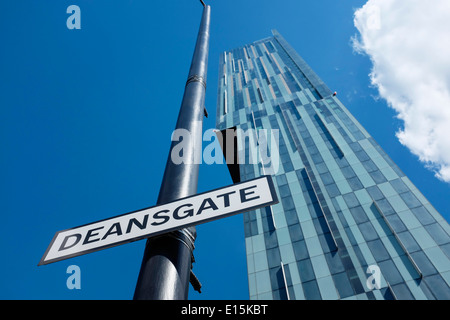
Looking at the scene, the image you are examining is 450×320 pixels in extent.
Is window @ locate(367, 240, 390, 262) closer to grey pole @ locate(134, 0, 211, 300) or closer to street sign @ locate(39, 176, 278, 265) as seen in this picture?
grey pole @ locate(134, 0, 211, 300)

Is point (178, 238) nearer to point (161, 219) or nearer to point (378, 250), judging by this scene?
point (161, 219)

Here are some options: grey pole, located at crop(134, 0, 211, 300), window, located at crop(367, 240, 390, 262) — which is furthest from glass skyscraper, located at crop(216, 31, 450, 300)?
grey pole, located at crop(134, 0, 211, 300)

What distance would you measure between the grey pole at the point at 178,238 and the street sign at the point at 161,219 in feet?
0.39

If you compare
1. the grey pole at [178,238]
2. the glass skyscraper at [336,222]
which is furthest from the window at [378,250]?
the grey pole at [178,238]

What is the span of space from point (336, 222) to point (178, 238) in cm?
3233

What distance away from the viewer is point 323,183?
37.2 m

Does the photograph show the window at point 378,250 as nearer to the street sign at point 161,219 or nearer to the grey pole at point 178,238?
the grey pole at point 178,238

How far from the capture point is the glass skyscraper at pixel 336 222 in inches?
1029

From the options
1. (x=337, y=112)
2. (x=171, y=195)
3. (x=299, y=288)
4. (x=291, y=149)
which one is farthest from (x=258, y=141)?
(x=171, y=195)

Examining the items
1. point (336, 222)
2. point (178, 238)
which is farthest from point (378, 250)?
point (178, 238)

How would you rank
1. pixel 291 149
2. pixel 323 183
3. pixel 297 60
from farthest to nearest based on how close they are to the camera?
pixel 297 60, pixel 291 149, pixel 323 183

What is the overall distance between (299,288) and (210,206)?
27839mm

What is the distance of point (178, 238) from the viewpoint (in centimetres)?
268
